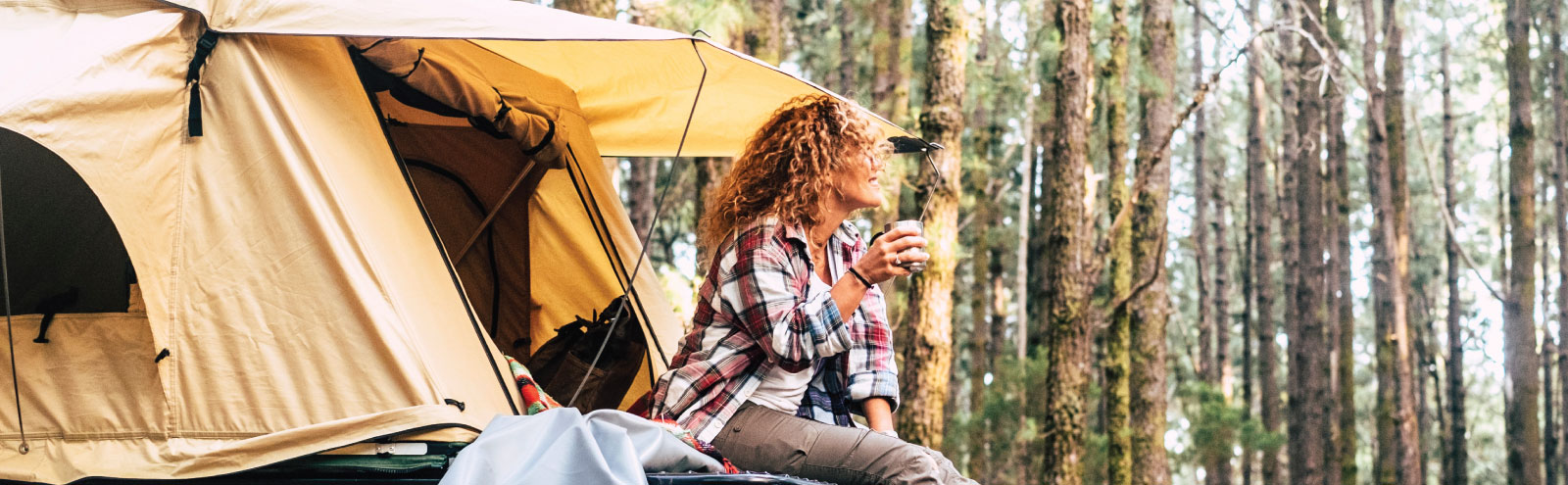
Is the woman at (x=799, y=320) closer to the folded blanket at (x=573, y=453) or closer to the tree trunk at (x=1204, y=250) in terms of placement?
the folded blanket at (x=573, y=453)

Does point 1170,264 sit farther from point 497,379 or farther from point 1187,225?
point 497,379

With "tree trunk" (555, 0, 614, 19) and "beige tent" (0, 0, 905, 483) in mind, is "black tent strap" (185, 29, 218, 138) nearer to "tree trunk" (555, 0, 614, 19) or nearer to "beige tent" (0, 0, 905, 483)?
"beige tent" (0, 0, 905, 483)

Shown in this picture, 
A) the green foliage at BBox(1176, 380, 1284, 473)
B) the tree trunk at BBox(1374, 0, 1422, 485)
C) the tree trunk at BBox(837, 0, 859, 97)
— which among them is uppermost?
the tree trunk at BBox(837, 0, 859, 97)

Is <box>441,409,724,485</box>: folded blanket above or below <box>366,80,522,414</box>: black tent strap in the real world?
below

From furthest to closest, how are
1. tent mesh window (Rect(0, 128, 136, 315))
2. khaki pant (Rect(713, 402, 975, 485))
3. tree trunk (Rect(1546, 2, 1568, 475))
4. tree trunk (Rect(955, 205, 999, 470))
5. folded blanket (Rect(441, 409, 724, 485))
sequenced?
tree trunk (Rect(1546, 2, 1568, 475))
tree trunk (Rect(955, 205, 999, 470))
tent mesh window (Rect(0, 128, 136, 315))
khaki pant (Rect(713, 402, 975, 485))
folded blanket (Rect(441, 409, 724, 485))

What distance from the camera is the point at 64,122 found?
359 cm

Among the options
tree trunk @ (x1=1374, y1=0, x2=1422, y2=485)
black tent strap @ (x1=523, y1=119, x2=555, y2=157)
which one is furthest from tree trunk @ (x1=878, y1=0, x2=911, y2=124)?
tree trunk @ (x1=1374, y1=0, x2=1422, y2=485)

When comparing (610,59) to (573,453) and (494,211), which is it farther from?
(573,453)

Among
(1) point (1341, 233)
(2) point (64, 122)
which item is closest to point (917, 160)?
(2) point (64, 122)

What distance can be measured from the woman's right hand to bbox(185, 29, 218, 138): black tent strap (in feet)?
6.29

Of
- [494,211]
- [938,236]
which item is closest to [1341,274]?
[938,236]

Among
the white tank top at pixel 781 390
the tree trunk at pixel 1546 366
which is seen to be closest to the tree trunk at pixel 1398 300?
the tree trunk at pixel 1546 366

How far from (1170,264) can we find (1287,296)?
37.4 feet

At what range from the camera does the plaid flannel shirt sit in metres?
3.41
